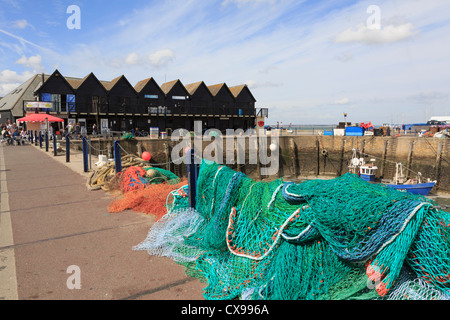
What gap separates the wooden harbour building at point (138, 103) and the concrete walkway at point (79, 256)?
32.7m

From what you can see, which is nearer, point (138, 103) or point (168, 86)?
point (138, 103)

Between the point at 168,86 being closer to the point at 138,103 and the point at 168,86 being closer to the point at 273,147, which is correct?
the point at 138,103

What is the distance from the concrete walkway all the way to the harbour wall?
13.1 meters

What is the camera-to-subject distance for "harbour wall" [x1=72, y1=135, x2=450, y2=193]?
877 inches

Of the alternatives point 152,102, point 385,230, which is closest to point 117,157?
point 385,230

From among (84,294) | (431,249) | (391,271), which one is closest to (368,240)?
(391,271)

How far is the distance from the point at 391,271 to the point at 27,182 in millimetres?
10521

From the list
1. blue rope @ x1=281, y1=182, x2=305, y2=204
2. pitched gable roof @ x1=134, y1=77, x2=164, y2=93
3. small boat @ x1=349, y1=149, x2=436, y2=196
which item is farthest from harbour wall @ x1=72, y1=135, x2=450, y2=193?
pitched gable roof @ x1=134, y1=77, x2=164, y2=93

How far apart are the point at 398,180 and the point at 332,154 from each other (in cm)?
853

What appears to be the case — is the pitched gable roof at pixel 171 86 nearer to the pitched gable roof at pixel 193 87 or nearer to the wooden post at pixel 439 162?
the pitched gable roof at pixel 193 87

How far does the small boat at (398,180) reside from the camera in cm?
1859

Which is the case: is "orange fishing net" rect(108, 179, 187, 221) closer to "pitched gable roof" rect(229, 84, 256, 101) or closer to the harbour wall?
the harbour wall

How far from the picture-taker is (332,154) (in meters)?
28.1

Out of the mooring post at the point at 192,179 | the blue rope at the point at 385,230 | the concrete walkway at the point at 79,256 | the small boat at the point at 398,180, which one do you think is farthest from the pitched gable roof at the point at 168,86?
the blue rope at the point at 385,230
